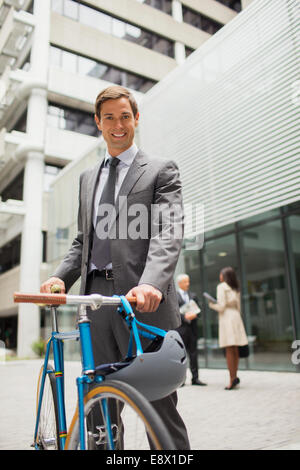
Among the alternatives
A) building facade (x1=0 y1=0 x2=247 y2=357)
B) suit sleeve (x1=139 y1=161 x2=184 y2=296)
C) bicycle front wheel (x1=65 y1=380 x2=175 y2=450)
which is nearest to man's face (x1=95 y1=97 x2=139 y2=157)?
suit sleeve (x1=139 y1=161 x2=184 y2=296)

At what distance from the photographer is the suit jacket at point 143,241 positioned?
1713 millimetres

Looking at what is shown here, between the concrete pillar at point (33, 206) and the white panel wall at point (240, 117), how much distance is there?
36.9 feet

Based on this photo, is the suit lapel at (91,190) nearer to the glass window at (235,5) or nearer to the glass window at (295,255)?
the glass window at (295,255)

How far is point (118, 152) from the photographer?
6.68 feet

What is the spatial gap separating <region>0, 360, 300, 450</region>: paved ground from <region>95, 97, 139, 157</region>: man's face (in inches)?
68.3

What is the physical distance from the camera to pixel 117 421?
1354 mm

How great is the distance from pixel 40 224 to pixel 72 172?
193 inches

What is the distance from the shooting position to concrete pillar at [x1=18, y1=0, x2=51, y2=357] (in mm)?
18672

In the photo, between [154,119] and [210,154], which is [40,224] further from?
[210,154]

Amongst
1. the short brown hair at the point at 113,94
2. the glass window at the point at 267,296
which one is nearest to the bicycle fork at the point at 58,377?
the short brown hair at the point at 113,94

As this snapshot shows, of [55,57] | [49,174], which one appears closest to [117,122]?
[55,57]

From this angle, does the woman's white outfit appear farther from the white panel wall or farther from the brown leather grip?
the brown leather grip

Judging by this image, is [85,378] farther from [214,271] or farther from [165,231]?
[214,271]

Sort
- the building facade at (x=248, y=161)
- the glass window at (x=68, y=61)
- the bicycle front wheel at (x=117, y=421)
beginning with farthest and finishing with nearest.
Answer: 1. the glass window at (x=68, y=61)
2. the building facade at (x=248, y=161)
3. the bicycle front wheel at (x=117, y=421)
